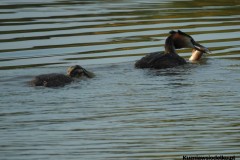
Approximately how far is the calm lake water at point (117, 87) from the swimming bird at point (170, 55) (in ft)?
0.67

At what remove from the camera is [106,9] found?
69.5ft

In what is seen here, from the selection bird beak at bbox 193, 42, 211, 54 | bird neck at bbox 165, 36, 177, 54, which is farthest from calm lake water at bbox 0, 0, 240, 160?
bird neck at bbox 165, 36, 177, 54

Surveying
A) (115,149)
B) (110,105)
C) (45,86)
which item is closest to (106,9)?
(45,86)

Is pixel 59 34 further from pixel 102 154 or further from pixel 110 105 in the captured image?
pixel 102 154

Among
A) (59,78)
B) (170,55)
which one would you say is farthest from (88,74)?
(170,55)

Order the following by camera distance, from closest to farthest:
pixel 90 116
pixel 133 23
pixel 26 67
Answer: pixel 90 116
pixel 26 67
pixel 133 23

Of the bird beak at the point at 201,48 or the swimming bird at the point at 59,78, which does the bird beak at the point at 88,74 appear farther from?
the bird beak at the point at 201,48

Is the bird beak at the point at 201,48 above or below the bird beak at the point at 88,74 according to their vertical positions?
above

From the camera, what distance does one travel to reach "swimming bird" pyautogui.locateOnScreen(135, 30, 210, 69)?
48.0 ft

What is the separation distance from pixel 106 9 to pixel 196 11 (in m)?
2.06

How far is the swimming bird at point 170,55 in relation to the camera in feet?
48.0

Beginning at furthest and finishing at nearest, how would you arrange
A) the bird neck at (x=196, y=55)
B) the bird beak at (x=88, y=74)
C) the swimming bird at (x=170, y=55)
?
the bird neck at (x=196, y=55), the swimming bird at (x=170, y=55), the bird beak at (x=88, y=74)

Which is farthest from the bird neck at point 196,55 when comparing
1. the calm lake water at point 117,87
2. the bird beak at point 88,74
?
the bird beak at point 88,74

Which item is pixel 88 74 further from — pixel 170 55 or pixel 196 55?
pixel 196 55
